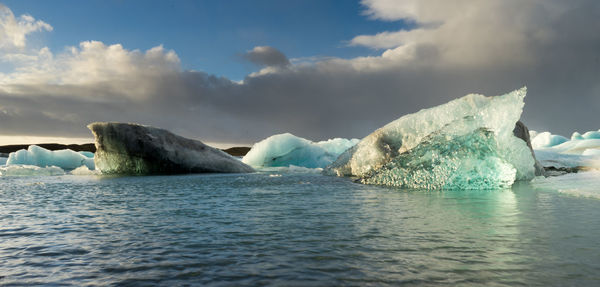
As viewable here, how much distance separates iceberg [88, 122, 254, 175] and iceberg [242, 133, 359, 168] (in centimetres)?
442

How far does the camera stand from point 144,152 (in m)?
17.5

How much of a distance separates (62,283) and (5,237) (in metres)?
1.97

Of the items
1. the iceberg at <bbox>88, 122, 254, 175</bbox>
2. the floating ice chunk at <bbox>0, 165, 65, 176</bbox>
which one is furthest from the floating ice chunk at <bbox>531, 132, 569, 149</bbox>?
the floating ice chunk at <bbox>0, 165, 65, 176</bbox>

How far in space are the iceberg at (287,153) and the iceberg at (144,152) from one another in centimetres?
442

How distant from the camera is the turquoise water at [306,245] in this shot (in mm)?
2555

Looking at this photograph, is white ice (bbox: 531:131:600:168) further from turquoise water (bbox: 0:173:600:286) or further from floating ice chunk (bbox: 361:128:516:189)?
turquoise water (bbox: 0:173:600:286)

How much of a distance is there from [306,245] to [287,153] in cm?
1981

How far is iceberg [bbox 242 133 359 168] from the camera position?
22.5 metres

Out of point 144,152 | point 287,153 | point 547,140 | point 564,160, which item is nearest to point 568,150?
point 547,140

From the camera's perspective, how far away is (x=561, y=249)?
3121 millimetres

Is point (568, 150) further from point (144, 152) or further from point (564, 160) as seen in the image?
point (144, 152)

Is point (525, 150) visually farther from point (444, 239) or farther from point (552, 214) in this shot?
point (444, 239)

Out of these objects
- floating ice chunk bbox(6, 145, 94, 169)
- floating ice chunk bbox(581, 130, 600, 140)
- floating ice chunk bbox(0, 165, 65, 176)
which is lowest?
floating ice chunk bbox(0, 165, 65, 176)

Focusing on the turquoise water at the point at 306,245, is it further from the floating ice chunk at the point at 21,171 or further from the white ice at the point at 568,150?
the floating ice chunk at the point at 21,171
